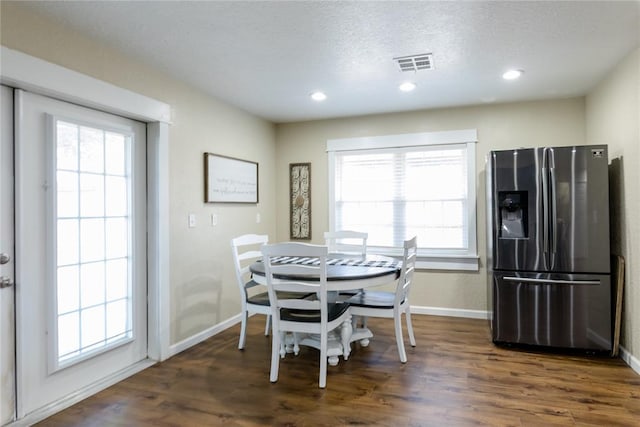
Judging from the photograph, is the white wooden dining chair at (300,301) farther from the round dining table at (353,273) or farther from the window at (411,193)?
the window at (411,193)

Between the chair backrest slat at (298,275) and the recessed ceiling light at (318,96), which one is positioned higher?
the recessed ceiling light at (318,96)

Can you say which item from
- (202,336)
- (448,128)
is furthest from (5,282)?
(448,128)

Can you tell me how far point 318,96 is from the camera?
12.4ft

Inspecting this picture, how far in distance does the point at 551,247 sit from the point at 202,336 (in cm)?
312

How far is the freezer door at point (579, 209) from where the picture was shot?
3062 mm

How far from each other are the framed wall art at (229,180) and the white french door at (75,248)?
683 millimetres

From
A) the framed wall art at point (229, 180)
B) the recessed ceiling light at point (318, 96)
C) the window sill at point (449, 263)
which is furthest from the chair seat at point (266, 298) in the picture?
the recessed ceiling light at point (318, 96)

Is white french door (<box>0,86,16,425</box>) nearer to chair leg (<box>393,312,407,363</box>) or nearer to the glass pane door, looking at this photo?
the glass pane door

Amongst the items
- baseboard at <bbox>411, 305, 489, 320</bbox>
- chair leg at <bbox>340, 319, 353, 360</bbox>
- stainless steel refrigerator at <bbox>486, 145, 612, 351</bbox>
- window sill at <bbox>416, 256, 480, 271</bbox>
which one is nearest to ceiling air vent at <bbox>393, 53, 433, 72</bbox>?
stainless steel refrigerator at <bbox>486, 145, 612, 351</bbox>

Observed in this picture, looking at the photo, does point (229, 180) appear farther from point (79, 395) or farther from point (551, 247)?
point (551, 247)

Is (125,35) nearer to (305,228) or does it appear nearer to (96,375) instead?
(96,375)

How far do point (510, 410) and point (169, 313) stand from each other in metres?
2.54

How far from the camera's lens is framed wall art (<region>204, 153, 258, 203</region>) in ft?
12.0

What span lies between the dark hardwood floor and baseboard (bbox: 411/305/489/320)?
867 millimetres
